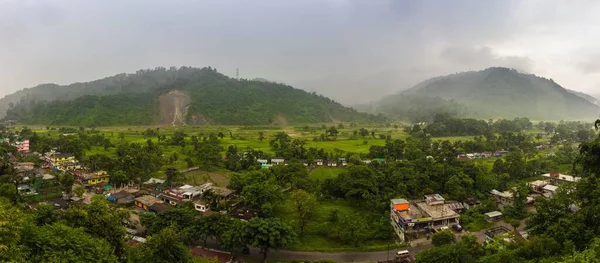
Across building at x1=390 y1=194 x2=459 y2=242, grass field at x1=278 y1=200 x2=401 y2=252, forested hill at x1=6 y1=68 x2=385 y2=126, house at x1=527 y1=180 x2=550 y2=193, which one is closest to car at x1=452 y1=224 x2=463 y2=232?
building at x1=390 y1=194 x2=459 y2=242

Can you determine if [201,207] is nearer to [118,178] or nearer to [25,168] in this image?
[118,178]

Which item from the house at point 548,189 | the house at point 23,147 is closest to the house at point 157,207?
the house at point 548,189

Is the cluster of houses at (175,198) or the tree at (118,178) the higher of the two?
the tree at (118,178)

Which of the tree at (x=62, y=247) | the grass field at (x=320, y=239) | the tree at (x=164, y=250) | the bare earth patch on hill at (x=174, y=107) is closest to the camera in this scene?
the tree at (x=62, y=247)

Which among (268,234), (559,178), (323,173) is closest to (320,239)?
(268,234)

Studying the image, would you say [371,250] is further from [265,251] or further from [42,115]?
[42,115]

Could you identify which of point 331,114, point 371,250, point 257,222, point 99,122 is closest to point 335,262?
point 371,250

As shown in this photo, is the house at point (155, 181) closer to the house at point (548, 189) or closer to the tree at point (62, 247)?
the tree at point (62, 247)
